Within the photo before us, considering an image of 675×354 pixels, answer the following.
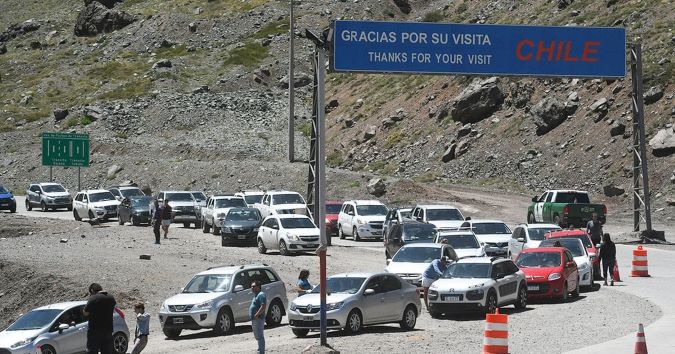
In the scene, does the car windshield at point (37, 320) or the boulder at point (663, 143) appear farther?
the boulder at point (663, 143)

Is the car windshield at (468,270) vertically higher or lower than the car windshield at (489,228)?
lower

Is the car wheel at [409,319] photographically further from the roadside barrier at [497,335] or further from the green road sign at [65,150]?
the green road sign at [65,150]

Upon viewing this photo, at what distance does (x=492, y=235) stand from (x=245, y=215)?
34.6ft

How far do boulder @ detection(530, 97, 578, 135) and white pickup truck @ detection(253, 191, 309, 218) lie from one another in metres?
25.3

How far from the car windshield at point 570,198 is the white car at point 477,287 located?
21217 millimetres

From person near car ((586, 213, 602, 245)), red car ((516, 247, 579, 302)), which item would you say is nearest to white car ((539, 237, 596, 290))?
red car ((516, 247, 579, 302))

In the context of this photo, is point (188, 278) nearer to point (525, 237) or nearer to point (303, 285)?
point (303, 285)

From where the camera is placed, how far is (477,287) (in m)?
27.7

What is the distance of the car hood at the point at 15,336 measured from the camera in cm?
2386

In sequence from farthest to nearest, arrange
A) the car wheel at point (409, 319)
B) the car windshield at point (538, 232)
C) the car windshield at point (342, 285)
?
the car windshield at point (538, 232)
the car wheel at point (409, 319)
the car windshield at point (342, 285)

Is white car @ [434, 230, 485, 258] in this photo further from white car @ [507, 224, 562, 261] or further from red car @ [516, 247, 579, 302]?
red car @ [516, 247, 579, 302]

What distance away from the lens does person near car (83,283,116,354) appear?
65.9ft

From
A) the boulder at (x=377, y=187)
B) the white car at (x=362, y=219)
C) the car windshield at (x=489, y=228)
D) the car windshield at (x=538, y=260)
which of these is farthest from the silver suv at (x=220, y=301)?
the boulder at (x=377, y=187)

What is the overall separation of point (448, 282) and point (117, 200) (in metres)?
31.9
